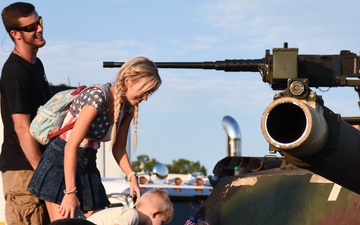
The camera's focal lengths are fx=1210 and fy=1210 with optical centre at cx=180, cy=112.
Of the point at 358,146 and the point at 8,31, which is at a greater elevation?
the point at 8,31

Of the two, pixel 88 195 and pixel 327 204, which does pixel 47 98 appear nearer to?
pixel 88 195

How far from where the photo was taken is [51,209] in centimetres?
735

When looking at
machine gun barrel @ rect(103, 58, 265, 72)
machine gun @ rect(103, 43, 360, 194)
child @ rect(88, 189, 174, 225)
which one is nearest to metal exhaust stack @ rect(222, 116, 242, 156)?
machine gun barrel @ rect(103, 58, 265, 72)

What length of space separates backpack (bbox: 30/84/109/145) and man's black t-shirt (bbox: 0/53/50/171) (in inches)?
9.2

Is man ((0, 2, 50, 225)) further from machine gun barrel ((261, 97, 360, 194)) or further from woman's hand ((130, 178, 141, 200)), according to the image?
machine gun barrel ((261, 97, 360, 194))

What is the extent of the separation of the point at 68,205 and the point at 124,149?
68 centimetres

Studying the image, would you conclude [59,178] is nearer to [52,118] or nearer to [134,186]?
[52,118]

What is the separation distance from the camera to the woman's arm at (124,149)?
7.48 meters

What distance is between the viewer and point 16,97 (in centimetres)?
762

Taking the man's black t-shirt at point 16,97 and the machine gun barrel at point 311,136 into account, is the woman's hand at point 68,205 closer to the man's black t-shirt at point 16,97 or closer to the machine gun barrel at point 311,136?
the man's black t-shirt at point 16,97

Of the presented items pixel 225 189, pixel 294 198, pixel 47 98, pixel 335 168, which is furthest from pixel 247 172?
pixel 335 168

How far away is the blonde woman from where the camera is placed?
7.12m

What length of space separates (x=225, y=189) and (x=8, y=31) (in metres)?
2.33

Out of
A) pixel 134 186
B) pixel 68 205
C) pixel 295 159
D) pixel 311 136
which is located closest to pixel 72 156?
pixel 68 205
